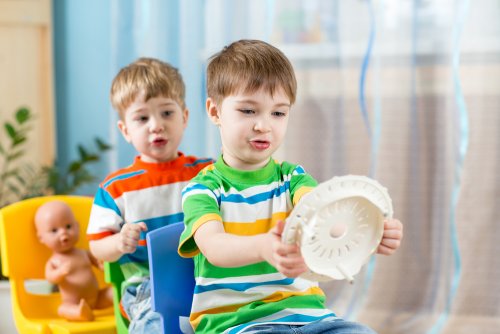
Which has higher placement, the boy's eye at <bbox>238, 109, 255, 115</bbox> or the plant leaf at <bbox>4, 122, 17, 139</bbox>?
the boy's eye at <bbox>238, 109, 255, 115</bbox>

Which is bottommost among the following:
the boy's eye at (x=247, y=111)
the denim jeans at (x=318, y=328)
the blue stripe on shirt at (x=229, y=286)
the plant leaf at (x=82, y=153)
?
the denim jeans at (x=318, y=328)

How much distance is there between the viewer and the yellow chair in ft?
5.74

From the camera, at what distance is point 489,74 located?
218 cm

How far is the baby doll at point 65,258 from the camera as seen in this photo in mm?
1774

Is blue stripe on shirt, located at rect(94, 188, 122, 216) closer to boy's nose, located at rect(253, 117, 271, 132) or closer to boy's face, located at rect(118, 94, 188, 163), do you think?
boy's face, located at rect(118, 94, 188, 163)

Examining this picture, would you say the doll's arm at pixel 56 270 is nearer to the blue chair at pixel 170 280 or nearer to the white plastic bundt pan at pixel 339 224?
the blue chair at pixel 170 280

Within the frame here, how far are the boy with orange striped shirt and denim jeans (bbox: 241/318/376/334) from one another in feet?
1.29

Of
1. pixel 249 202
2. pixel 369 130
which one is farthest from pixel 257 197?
pixel 369 130

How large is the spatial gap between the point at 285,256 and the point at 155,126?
0.69m

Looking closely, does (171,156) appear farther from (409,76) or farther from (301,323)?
(409,76)

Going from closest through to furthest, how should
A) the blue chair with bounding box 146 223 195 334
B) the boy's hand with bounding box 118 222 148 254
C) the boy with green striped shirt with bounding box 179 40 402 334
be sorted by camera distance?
1. the boy with green striped shirt with bounding box 179 40 402 334
2. the blue chair with bounding box 146 223 195 334
3. the boy's hand with bounding box 118 222 148 254

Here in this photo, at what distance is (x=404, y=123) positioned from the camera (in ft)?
7.61

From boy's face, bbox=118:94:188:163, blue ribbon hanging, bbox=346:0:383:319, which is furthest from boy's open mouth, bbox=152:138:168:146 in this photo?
blue ribbon hanging, bbox=346:0:383:319

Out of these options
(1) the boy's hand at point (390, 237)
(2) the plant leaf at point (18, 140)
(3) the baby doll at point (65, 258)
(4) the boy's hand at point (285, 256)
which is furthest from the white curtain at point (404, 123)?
(4) the boy's hand at point (285, 256)
